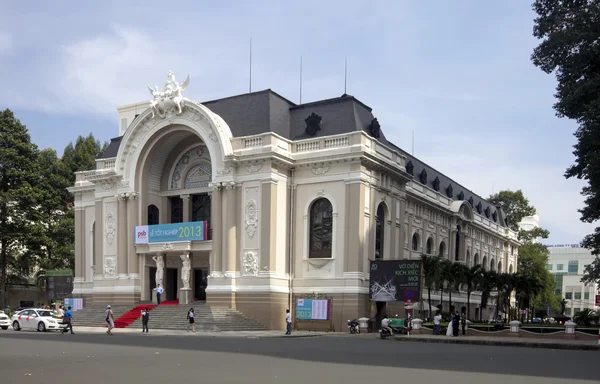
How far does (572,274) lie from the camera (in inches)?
5123

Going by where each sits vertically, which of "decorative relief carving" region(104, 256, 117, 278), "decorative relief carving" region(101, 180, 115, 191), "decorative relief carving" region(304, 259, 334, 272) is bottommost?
"decorative relief carving" region(104, 256, 117, 278)

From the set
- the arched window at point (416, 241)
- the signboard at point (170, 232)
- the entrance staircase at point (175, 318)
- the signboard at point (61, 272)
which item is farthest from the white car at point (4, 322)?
the arched window at point (416, 241)

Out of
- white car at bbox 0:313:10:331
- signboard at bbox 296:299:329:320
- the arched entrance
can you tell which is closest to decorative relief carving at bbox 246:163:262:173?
the arched entrance

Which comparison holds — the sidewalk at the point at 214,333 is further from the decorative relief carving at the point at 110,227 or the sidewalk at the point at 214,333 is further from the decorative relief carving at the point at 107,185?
the decorative relief carving at the point at 107,185

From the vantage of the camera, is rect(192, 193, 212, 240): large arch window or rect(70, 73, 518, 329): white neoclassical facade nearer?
rect(70, 73, 518, 329): white neoclassical facade

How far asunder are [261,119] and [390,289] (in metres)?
14.1

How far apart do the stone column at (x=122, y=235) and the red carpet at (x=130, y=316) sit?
3734mm

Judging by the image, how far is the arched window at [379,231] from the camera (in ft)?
140

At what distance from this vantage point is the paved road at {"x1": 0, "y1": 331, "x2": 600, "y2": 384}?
13680 mm

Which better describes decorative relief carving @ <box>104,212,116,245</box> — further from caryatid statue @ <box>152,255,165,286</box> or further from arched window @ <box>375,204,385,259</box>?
arched window @ <box>375,204,385,259</box>

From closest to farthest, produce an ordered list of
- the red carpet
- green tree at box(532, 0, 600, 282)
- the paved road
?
the paved road < green tree at box(532, 0, 600, 282) < the red carpet

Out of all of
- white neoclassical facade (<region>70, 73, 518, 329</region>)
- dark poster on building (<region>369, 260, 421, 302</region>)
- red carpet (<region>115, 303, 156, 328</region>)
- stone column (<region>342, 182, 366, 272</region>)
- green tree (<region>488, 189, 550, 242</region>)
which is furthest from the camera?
green tree (<region>488, 189, 550, 242</region>)

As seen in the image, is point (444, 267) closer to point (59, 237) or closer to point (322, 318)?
point (322, 318)

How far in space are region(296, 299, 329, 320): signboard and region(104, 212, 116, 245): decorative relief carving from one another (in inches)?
593
